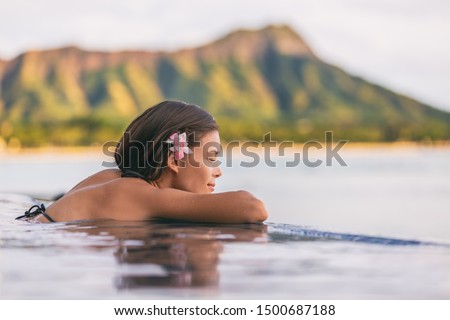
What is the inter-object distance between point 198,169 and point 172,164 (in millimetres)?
130

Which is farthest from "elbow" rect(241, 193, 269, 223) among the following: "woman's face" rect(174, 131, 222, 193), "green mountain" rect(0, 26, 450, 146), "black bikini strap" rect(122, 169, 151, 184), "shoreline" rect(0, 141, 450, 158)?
"green mountain" rect(0, 26, 450, 146)

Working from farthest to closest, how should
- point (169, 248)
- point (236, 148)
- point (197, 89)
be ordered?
point (197, 89)
point (236, 148)
point (169, 248)

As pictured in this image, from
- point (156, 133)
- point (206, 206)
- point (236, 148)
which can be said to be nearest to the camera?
point (206, 206)

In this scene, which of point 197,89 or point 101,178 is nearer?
point 101,178

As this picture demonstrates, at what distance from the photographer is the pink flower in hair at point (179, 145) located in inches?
145

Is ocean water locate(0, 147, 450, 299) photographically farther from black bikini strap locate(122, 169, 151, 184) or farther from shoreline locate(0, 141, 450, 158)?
shoreline locate(0, 141, 450, 158)

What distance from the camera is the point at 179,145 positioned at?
3.69 m

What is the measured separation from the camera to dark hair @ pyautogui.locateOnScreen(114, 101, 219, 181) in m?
3.76

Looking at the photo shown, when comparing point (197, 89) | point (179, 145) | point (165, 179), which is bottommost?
point (165, 179)

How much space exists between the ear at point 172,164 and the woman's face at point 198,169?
2 centimetres

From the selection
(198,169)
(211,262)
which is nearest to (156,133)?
(198,169)

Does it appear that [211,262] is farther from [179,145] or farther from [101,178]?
[101,178]

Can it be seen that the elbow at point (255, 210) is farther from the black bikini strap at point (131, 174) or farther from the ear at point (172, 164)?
the black bikini strap at point (131, 174)

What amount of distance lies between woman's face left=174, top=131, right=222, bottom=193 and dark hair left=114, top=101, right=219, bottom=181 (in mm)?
61
